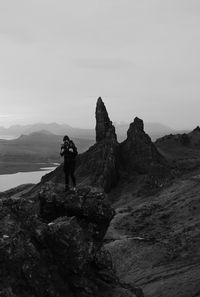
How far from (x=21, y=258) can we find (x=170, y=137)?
326 ft

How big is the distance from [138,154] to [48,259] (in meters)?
64.6

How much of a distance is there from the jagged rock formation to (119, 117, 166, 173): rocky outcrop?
57320 millimetres

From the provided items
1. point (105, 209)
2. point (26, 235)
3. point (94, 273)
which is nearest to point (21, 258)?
point (26, 235)

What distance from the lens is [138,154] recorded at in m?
82.1

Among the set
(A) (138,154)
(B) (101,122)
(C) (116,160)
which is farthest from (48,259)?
(B) (101,122)

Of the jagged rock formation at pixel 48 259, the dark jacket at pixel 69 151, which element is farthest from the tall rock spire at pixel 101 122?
the jagged rock formation at pixel 48 259

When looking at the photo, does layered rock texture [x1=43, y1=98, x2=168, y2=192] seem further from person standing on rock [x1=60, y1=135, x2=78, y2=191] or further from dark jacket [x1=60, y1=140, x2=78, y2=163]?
dark jacket [x1=60, y1=140, x2=78, y2=163]

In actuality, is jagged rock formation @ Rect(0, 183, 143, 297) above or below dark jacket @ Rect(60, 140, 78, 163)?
below

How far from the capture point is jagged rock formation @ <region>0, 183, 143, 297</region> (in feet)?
54.7

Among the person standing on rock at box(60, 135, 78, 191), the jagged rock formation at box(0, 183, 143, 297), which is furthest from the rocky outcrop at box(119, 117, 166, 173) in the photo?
the jagged rock formation at box(0, 183, 143, 297)

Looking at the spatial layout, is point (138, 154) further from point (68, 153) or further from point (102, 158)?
point (68, 153)

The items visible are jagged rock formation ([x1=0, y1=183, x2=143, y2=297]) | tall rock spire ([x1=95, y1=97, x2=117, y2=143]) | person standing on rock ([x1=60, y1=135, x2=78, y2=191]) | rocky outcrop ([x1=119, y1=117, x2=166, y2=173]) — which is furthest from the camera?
tall rock spire ([x1=95, y1=97, x2=117, y2=143])

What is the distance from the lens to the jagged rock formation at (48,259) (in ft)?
54.7

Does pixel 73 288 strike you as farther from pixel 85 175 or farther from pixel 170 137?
pixel 170 137
